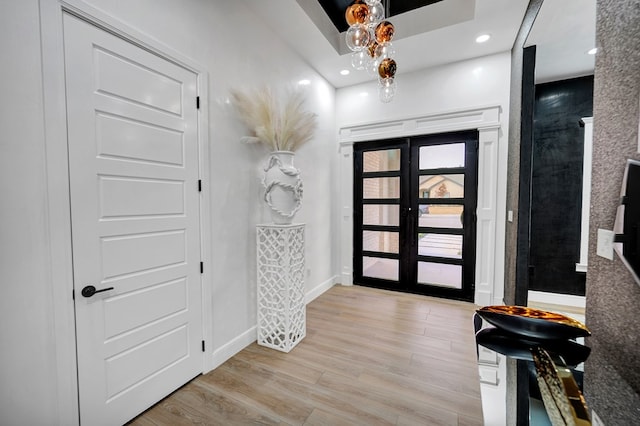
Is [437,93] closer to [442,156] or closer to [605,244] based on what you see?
[442,156]

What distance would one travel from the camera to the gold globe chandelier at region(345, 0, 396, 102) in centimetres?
147

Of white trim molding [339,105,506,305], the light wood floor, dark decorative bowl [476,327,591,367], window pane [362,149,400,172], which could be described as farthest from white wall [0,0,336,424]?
dark decorative bowl [476,327,591,367]

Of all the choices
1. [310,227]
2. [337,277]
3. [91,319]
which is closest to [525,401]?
[91,319]

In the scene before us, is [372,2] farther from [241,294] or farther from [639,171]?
[241,294]

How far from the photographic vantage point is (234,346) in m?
2.37

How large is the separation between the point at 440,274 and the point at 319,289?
175 cm

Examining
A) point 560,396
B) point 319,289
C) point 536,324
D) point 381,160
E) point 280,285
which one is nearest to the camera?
point 560,396

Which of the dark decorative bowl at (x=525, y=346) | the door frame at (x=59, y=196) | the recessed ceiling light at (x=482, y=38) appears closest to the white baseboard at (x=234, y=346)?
the door frame at (x=59, y=196)

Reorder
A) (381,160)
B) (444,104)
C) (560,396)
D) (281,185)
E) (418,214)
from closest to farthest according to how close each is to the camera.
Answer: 1. (560,396)
2. (281,185)
3. (444,104)
4. (418,214)
5. (381,160)

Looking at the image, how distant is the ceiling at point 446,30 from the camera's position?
87.6 inches

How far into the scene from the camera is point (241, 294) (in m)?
2.46

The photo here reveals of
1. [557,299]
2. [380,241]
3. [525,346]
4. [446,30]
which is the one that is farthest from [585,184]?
[525,346]

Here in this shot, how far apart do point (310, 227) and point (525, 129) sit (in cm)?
268

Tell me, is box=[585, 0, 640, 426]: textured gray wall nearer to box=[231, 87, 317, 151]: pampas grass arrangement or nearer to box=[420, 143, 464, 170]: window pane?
box=[231, 87, 317, 151]: pampas grass arrangement
